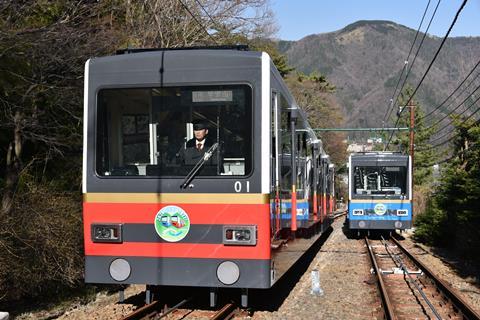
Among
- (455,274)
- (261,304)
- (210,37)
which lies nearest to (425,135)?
(210,37)

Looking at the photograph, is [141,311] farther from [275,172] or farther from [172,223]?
[275,172]

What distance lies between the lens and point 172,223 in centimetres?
655

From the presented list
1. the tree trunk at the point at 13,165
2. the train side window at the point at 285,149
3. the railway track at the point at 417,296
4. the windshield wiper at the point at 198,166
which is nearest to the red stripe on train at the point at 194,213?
the windshield wiper at the point at 198,166

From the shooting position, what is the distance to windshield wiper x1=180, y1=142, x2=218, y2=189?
21.3 ft

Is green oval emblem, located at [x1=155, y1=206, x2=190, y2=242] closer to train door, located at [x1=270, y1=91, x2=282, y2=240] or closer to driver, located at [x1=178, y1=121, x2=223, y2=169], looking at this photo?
driver, located at [x1=178, y1=121, x2=223, y2=169]

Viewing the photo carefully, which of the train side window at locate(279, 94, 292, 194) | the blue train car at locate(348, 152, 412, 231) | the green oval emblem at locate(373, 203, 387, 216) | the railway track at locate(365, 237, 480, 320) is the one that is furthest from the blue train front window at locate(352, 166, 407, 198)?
the train side window at locate(279, 94, 292, 194)

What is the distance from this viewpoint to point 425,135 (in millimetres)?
63562

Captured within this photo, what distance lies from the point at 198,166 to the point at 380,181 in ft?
48.6

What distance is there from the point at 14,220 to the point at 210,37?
465 inches

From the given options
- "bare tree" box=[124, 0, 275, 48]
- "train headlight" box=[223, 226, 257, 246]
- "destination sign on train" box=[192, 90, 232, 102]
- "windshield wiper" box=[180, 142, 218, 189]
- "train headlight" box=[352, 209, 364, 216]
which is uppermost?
"bare tree" box=[124, 0, 275, 48]

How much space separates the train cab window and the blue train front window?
14.3m

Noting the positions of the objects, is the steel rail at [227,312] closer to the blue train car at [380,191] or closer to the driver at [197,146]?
the driver at [197,146]

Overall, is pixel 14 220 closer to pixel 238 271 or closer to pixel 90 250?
pixel 90 250

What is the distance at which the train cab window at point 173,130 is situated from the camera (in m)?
6.53
